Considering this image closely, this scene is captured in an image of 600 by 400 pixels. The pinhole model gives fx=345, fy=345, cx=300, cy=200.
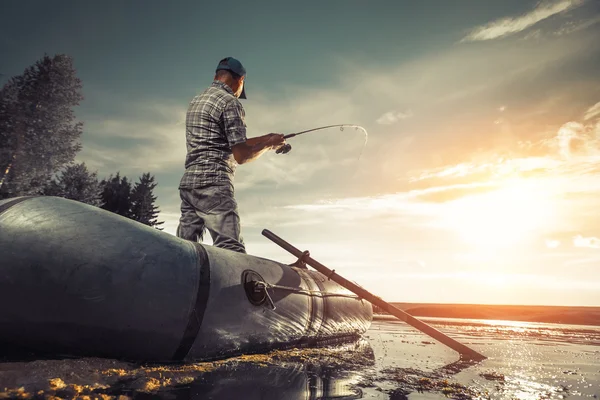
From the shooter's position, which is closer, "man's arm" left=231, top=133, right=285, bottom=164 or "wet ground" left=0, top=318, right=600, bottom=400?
"wet ground" left=0, top=318, right=600, bottom=400

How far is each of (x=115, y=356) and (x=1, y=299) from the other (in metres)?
0.82

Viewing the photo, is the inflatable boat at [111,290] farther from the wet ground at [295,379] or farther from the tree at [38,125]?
the tree at [38,125]

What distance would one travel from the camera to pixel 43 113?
29641 millimetres

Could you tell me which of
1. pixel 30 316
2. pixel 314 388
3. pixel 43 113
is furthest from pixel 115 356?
pixel 43 113

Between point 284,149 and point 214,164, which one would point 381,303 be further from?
point 214,164

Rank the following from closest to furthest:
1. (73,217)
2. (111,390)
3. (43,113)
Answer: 1. (111,390)
2. (73,217)
3. (43,113)

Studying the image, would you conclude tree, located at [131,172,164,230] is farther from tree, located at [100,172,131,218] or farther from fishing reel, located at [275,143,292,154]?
fishing reel, located at [275,143,292,154]

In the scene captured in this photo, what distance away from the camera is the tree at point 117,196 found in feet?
131

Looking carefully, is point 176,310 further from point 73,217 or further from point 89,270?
point 73,217

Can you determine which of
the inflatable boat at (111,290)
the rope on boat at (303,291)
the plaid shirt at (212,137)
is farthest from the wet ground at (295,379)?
the plaid shirt at (212,137)

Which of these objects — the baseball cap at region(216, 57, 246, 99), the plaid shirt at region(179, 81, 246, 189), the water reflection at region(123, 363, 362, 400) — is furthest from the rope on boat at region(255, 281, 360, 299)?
the baseball cap at region(216, 57, 246, 99)

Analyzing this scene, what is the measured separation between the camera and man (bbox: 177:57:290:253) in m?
3.99

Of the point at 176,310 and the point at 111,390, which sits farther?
the point at 176,310

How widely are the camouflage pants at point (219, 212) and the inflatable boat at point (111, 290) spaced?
65 cm
